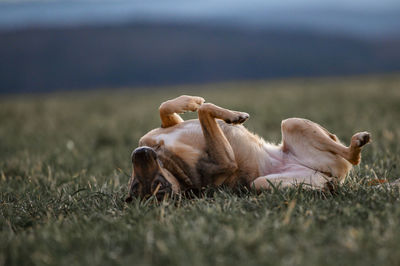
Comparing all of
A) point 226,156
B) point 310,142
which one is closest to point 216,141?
point 226,156

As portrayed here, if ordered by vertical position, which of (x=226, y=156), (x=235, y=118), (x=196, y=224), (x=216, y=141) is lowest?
(x=196, y=224)

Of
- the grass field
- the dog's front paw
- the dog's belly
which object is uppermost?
the dog's front paw

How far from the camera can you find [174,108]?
3162 mm

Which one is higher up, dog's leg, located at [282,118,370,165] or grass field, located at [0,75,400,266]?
dog's leg, located at [282,118,370,165]

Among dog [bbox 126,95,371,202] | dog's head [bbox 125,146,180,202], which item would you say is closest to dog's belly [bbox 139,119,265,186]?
dog [bbox 126,95,371,202]

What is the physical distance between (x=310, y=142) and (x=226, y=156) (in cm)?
72

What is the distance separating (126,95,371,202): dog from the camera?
2801 millimetres

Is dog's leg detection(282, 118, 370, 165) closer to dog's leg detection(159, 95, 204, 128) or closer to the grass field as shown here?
the grass field

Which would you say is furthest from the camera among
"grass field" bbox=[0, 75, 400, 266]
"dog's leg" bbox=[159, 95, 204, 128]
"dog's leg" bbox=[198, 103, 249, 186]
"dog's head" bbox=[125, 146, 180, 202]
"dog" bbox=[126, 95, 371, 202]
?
"dog's leg" bbox=[159, 95, 204, 128]

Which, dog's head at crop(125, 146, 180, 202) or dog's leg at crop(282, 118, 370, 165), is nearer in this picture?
dog's head at crop(125, 146, 180, 202)

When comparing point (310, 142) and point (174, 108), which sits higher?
point (174, 108)

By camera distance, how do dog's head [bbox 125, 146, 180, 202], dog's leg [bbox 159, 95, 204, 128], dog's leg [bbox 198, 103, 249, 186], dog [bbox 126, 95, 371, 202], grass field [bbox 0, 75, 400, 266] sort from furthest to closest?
dog's leg [bbox 159, 95, 204, 128]
dog's leg [bbox 198, 103, 249, 186]
dog [bbox 126, 95, 371, 202]
dog's head [bbox 125, 146, 180, 202]
grass field [bbox 0, 75, 400, 266]

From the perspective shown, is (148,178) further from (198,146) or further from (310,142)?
(310,142)

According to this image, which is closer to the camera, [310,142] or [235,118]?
[235,118]
